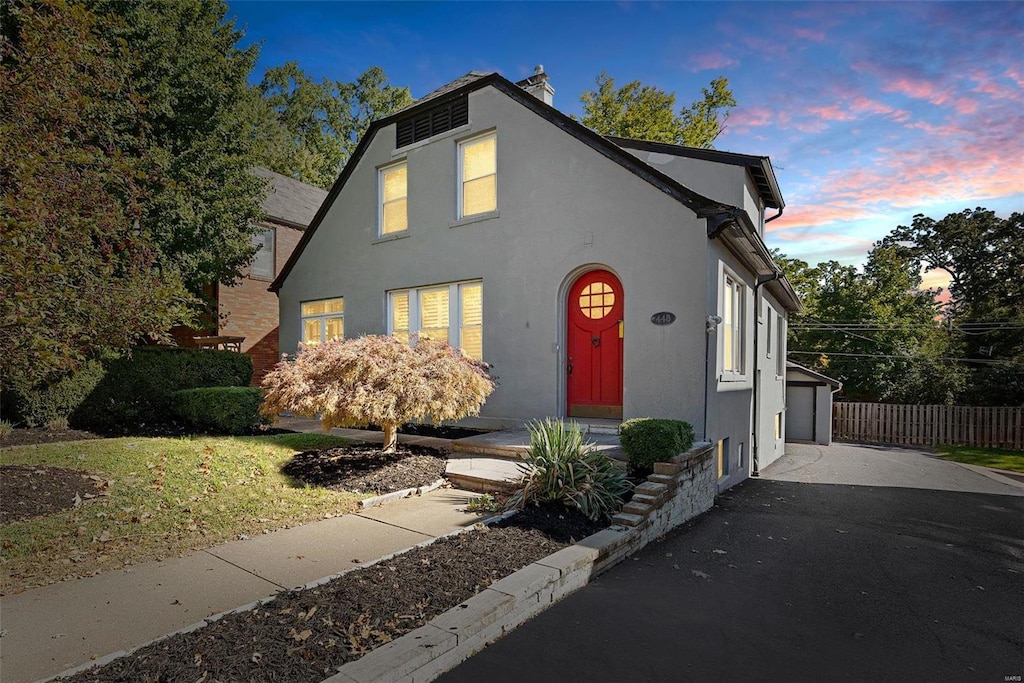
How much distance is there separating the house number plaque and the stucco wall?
68 millimetres

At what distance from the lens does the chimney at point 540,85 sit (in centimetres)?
1080

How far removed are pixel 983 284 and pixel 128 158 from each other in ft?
104

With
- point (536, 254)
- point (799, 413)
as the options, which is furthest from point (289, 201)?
point (799, 413)

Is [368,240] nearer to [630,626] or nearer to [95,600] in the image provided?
[95,600]

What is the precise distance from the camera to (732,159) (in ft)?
34.1

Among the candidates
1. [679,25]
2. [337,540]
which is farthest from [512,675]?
[679,25]

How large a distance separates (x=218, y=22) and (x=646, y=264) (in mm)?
13133

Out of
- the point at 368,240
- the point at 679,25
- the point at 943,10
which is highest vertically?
the point at 679,25

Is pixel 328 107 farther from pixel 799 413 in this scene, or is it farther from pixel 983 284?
pixel 983 284

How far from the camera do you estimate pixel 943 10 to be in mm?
7055

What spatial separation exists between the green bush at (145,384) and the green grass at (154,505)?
235 centimetres

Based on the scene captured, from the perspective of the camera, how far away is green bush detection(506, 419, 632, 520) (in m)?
5.80

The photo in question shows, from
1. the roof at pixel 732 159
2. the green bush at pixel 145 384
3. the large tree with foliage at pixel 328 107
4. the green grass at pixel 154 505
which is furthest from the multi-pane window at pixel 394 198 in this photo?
the large tree with foliage at pixel 328 107

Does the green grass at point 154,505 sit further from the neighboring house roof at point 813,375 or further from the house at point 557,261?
the neighboring house roof at point 813,375
